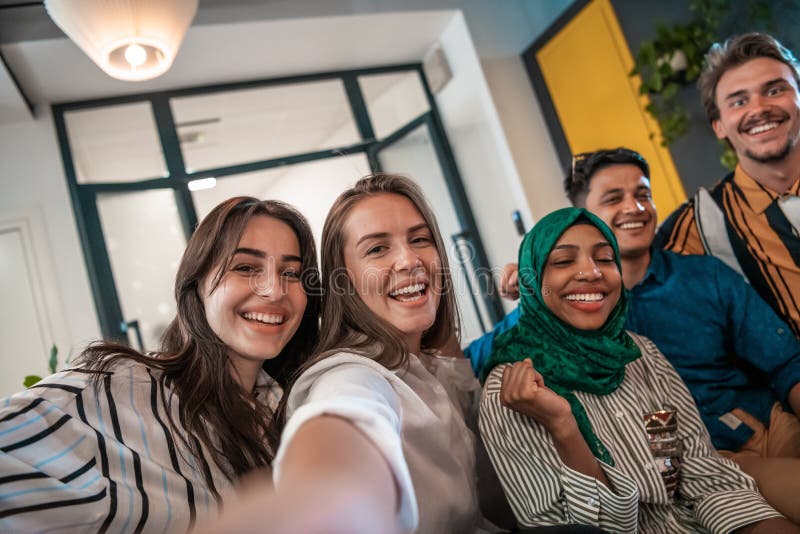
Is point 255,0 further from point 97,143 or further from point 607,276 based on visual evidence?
point 607,276

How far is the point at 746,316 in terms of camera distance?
1625 mm

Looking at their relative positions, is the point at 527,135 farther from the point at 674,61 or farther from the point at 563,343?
the point at 563,343

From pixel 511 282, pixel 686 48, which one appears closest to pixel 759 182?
pixel 511 282

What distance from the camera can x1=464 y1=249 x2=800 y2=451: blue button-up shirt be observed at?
156 centimetres

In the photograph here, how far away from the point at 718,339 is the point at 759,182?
0.66m

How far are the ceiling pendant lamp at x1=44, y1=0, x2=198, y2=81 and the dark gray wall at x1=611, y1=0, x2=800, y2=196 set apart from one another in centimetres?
252

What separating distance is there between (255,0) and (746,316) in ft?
10.8

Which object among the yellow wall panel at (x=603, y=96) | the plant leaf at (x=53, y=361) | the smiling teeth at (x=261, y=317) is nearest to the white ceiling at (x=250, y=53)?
the yellow wall panel at (x=603, y=96)

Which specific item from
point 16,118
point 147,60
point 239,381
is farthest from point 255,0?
point 239,381

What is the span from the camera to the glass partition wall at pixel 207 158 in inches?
151

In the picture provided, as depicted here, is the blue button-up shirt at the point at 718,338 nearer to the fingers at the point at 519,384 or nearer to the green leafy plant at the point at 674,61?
the fingers at the point at 519,384

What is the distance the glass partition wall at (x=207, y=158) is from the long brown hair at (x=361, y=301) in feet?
7.40

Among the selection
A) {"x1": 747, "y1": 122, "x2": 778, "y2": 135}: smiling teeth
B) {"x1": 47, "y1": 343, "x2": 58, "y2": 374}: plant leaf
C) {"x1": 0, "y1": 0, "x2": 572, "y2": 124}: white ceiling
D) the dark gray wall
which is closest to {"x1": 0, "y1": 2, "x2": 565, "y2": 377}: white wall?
{"x1": 0, "y1": 0, "x2": 572, "y2": 124}: white ceiling

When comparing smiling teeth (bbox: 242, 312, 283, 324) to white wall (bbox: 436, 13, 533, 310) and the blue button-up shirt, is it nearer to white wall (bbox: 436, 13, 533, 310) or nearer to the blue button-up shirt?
the blue button-up shirt
